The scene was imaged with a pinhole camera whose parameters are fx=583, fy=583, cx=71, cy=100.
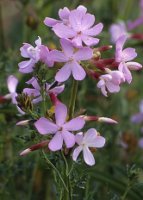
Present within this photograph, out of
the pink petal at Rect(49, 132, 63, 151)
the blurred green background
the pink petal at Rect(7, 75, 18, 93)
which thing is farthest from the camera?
the blurred green background

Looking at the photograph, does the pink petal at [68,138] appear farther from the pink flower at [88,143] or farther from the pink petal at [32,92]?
the pink petal at [32,92]

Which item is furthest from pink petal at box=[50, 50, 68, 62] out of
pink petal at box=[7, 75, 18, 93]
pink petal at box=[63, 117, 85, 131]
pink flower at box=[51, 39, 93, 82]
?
pink petal at box=[7, 75, 18, 93]

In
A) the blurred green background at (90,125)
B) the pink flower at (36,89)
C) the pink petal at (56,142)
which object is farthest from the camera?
the blurred green background at (90,125)

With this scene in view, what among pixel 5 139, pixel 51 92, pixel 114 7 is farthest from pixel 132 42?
pixel 51 92

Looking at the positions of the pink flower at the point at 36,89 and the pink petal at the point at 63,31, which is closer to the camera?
the pink petal at the point at 63,31

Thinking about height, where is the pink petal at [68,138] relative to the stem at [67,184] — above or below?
above

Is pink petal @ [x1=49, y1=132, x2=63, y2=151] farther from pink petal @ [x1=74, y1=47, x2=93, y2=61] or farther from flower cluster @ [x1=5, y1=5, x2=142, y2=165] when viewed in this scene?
pink petal @ [x1=74, y1=47, x2=93, y2=61]

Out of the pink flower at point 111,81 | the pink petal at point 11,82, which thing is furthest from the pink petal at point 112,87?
the pink petal at point 11,82

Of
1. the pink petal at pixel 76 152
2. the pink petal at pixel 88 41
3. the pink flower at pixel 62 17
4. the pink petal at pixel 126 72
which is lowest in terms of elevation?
the pink petal at pixel 76 152
